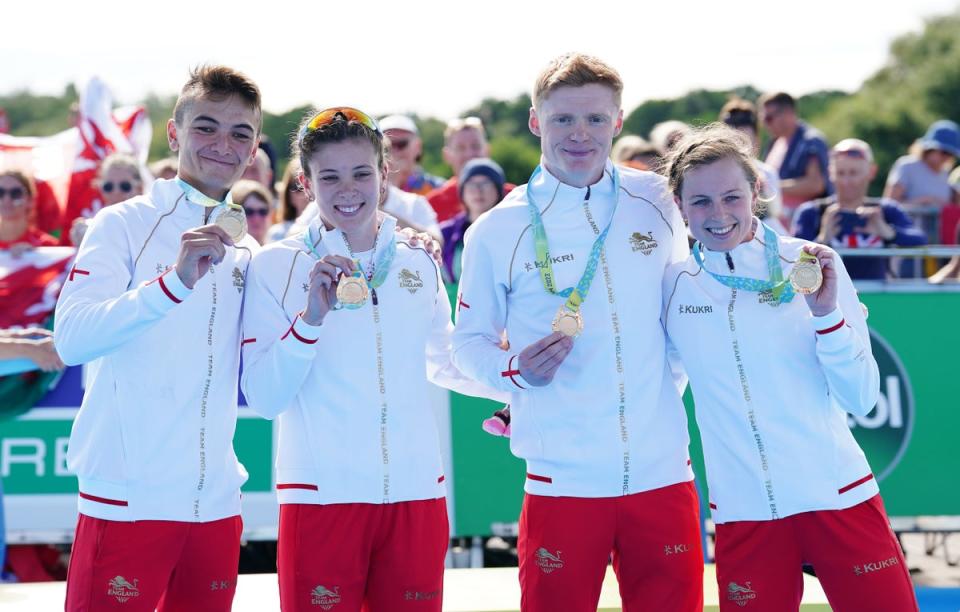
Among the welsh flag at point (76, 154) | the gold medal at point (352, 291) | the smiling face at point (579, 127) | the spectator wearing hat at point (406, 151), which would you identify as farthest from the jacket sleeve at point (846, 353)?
the welsh flag at point (76, 154)

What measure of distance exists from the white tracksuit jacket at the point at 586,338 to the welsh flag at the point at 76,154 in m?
5.12

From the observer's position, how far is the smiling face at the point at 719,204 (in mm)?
3701

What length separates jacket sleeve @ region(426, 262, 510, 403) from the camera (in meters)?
3.98

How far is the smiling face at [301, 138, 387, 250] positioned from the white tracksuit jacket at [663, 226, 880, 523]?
1093 millimetres

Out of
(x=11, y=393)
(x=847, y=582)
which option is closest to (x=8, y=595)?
(x=11, y=393)

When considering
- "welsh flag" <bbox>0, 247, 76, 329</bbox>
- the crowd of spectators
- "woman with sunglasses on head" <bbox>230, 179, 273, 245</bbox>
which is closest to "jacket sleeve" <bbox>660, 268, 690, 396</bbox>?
the crowd of spectators

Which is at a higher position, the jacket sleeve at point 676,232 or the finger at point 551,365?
the jacket sleeve at point 676,232

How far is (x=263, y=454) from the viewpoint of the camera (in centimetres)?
648

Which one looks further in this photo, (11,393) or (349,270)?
(11,393)

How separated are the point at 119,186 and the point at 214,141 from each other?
3.89 metres

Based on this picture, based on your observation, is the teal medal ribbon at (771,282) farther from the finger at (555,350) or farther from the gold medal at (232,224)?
the gold medal at (232,224)

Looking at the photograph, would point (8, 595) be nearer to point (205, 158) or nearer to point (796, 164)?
point (205, 158)

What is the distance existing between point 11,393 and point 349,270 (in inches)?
151

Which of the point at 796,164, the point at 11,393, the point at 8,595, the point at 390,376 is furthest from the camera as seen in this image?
the point at 796,164
